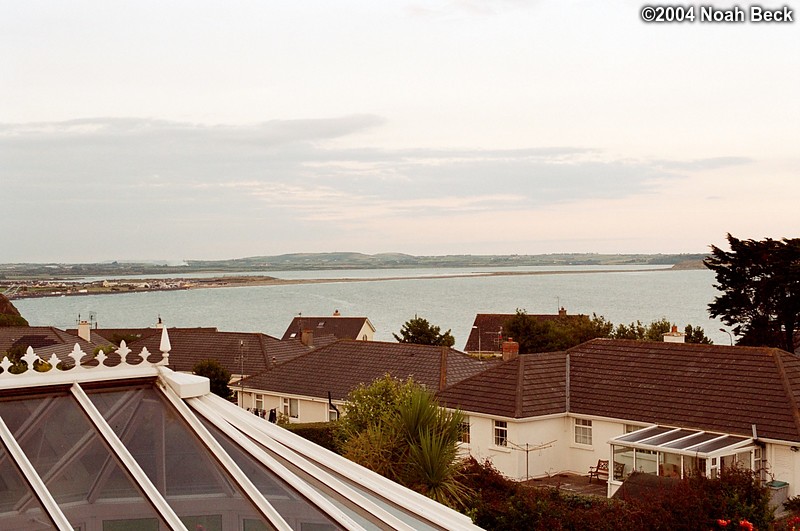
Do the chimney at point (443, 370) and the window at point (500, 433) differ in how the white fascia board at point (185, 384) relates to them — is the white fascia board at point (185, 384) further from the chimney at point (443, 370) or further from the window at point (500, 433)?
the chimney at point (443, 370)

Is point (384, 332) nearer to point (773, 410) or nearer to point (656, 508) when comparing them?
point (773, 410)

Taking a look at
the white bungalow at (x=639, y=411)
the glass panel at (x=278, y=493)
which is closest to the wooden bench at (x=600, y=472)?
the white bungalow at (x=639, y=411)

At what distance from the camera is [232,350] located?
46.3m

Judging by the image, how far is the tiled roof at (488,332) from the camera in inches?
2869

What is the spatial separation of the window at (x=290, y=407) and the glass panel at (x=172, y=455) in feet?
86.3

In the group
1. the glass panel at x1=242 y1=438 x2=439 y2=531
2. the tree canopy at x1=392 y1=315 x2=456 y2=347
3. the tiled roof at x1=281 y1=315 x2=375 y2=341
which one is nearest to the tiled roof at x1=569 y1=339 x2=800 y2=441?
the glass panel at x1=242 y1=438 x2=439 y2=531

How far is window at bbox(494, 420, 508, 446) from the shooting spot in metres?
24.9

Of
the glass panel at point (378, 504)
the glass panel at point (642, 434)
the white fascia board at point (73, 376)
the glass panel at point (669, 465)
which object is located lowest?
the glass panel at point (669, 465)

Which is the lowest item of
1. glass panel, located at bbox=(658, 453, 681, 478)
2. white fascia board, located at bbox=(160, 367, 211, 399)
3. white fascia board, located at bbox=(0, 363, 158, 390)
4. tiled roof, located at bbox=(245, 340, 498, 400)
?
glass panel, located at bbox=(658, 453, 681, 478)

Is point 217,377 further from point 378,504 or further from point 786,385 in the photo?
point 378,504

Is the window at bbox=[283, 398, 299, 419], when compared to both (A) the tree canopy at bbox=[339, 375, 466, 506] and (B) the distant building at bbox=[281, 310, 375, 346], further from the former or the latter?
(B) the distant building at bbox=[281, 310, 375, 346]

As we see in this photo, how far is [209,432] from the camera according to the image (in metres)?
6.11

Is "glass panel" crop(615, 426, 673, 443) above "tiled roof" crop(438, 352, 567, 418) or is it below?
below

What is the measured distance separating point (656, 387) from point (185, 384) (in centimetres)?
2142
